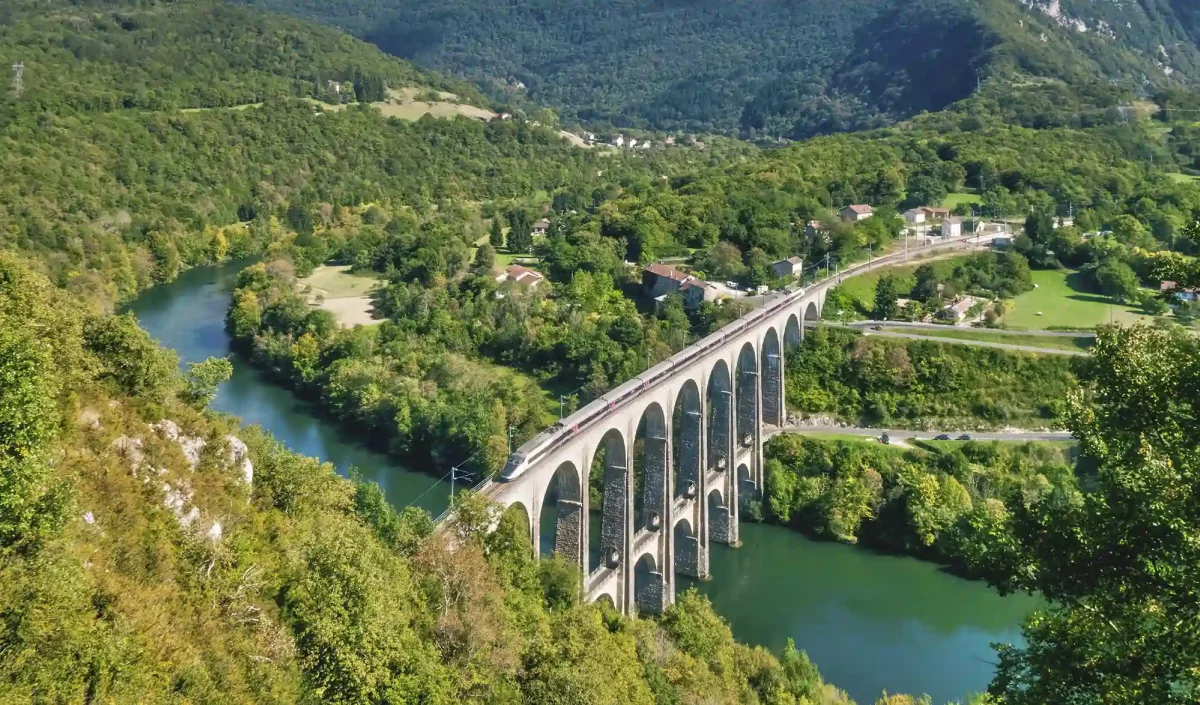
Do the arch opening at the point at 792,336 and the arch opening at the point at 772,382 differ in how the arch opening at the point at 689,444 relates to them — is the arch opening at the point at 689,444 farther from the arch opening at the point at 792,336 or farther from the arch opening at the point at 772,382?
the arch opening at the point at 792,336

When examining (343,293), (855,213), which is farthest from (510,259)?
Result: (855,213)

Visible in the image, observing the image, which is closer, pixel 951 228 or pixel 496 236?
pixel 951 228

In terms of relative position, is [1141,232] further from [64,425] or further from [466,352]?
[64,425]

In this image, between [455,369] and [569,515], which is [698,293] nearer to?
[455,369]

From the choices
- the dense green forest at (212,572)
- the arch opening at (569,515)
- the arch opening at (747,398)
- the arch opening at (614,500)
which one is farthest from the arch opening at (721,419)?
the dense green forest at (212,572)

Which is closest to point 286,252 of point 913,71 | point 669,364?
point 669,364

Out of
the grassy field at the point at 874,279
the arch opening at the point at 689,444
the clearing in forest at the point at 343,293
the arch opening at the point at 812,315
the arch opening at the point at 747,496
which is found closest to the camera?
the arch opening at the point at 689,444
